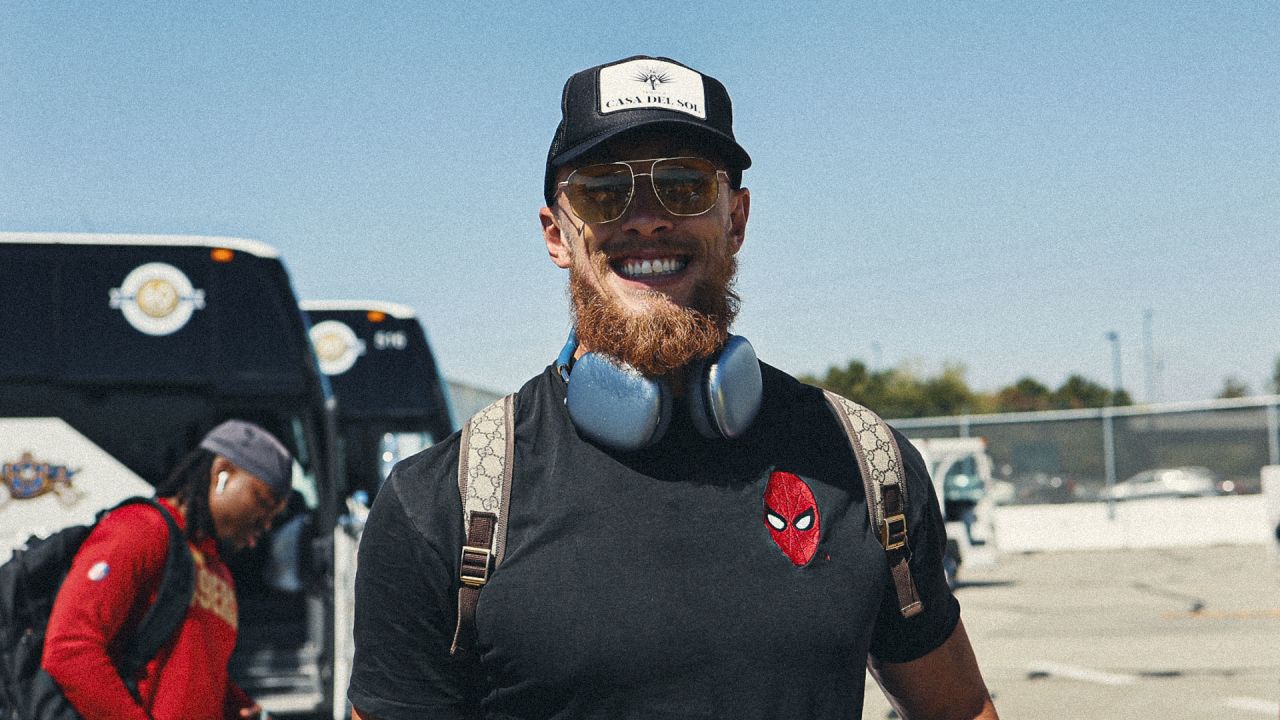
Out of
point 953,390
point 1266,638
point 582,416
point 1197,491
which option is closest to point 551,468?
point 582,416

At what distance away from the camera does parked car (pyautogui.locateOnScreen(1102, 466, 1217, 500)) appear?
25438 millimetres

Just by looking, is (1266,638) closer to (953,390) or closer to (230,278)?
(230,278)

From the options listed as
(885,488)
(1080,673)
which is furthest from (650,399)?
(1080,673)

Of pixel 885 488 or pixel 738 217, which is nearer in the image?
pixel 885 488

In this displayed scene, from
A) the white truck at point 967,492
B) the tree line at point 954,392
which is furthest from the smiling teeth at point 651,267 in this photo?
the tree line at point 954,392

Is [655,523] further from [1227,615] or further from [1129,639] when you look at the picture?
[1227,615]

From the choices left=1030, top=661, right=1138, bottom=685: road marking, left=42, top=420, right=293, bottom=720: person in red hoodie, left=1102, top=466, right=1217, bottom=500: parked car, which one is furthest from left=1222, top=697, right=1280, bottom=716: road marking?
left=1102, top=466, right=1217, bottom=500: parked car

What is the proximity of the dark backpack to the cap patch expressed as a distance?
2.24 m

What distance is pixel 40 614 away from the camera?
3.55 metres

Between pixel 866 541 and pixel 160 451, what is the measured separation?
705cm

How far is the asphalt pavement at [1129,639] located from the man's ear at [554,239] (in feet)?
16.8

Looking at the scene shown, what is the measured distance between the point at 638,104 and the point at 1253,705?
27.7 ft

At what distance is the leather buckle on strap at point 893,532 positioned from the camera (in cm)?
191

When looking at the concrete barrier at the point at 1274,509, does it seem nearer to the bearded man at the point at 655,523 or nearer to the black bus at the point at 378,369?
the bearded man at the point at 655,523
